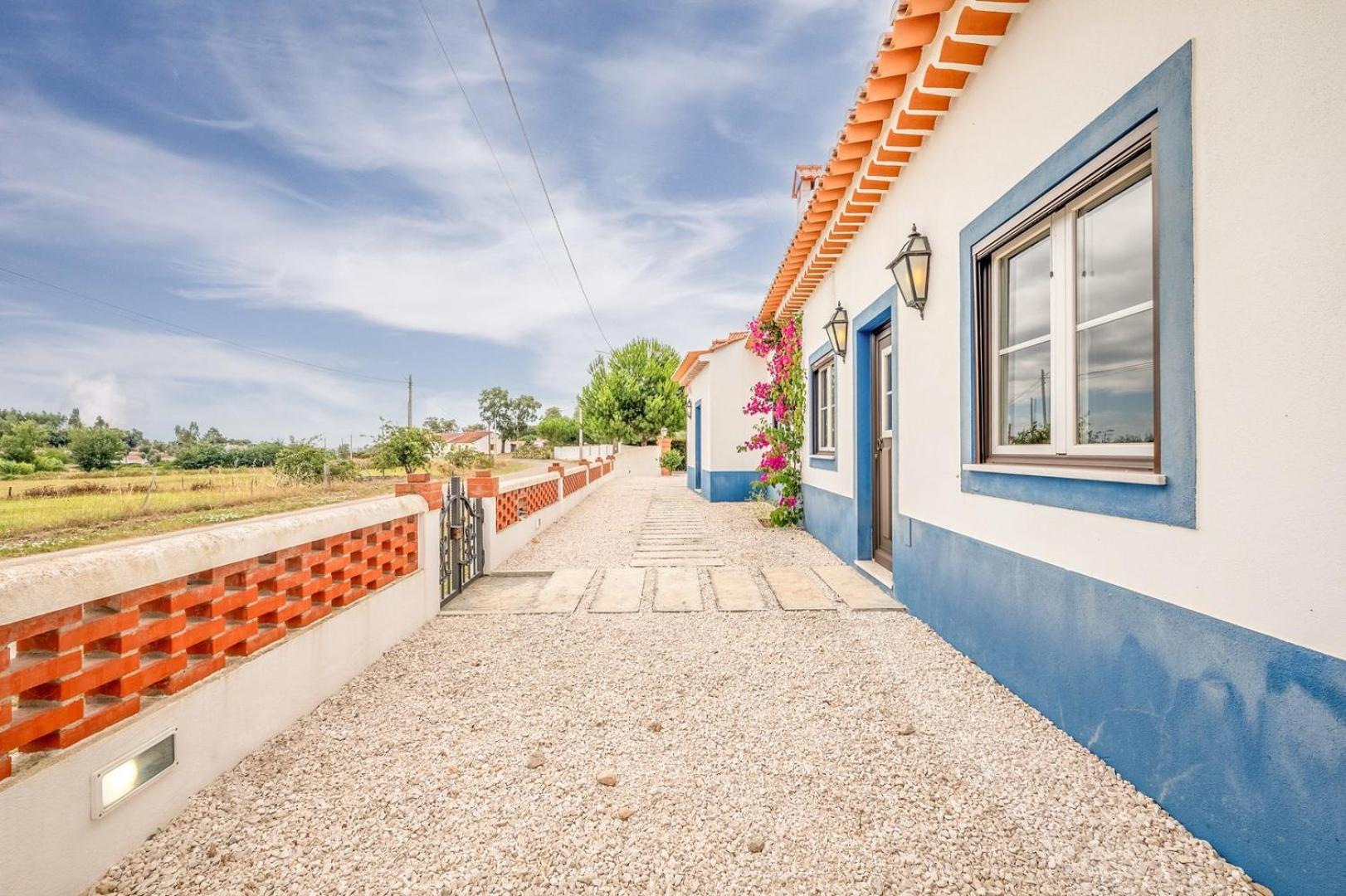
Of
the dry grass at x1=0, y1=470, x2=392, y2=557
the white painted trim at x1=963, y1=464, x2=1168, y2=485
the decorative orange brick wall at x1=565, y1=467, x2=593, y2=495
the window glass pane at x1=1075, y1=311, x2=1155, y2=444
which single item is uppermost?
the window glass pane at x1=1075, y1=311, x2=1155, y2=444

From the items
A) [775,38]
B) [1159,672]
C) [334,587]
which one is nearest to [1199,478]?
[1159,672]

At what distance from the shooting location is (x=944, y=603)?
12.4 ft

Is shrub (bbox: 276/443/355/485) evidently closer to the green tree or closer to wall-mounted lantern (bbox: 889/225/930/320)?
the green tree

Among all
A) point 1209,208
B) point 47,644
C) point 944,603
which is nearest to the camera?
point 47,644

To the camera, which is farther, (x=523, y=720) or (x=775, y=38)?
(x=775, y=38)

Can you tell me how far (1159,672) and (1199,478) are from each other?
2.29 feet

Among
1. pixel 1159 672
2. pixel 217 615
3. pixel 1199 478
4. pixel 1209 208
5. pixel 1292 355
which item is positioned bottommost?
pixel 1159 672

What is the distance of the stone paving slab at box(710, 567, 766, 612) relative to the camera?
181 inches

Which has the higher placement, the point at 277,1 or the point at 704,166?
the point at 704,166

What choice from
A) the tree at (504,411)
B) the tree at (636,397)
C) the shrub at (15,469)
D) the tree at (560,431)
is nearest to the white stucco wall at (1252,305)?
the shrub at (15,469)

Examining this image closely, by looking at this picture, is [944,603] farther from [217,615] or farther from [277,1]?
[277,1]

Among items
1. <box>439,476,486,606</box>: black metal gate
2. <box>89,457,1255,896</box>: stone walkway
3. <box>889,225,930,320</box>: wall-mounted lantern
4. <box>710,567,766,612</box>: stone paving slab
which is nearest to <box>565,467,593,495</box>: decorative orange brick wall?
<box>439,476,486,606</box>: black metal gate

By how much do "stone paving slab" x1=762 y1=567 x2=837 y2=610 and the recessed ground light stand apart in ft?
12.1

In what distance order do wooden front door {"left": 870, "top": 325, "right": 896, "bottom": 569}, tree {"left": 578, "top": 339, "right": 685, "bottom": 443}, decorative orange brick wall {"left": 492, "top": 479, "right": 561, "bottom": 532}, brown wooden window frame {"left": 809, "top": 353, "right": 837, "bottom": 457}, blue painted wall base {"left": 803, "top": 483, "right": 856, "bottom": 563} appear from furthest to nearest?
1. tree {"left": 578, "top": 339, "right": 685, "bottom": 443}
2. brown wooden window frame {"left": 809, "top": 353, "right": 837, "bottom": 457}
3. decorative orange brick wall {"left": 492, "top": 479, "right": 561, "bottom": 532}
4. blue painted wall base {"left": 803, "top": 483, "right": 856, "bottom": 563}
5. wooden front door {"left": 870, "top": 325, "right": 896, "bottom": 569}
